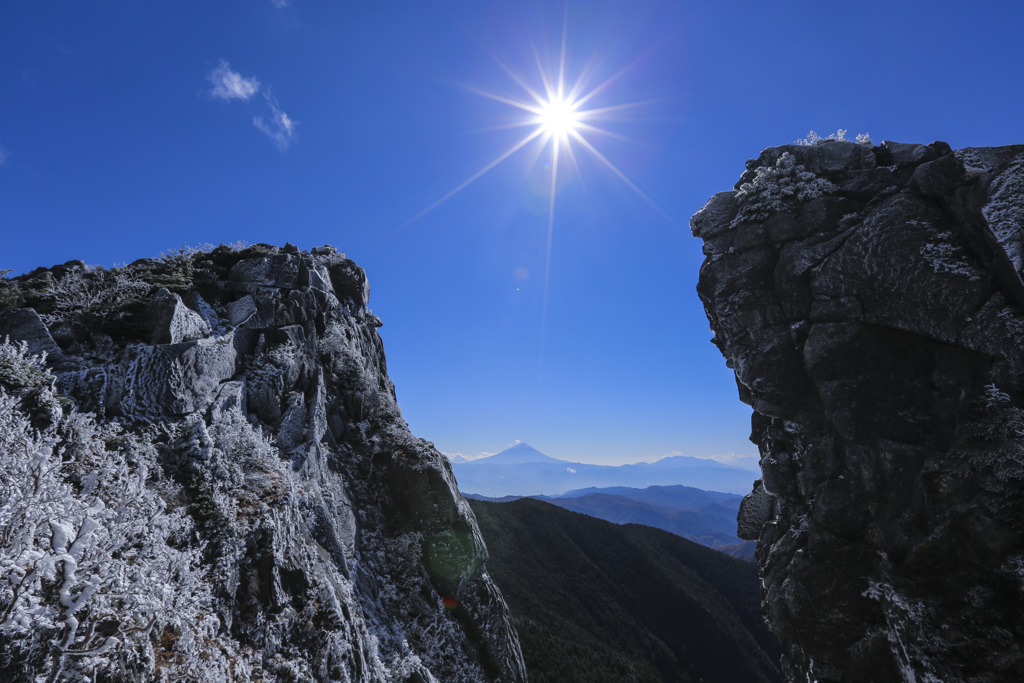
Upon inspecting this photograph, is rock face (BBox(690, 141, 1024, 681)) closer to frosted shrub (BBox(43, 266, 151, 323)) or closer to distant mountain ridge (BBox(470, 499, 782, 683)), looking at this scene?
frosted shrub (BBox(43, 266, 151, 323))

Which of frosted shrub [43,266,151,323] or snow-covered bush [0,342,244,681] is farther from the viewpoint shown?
frosted shrub [43,266,151,323]

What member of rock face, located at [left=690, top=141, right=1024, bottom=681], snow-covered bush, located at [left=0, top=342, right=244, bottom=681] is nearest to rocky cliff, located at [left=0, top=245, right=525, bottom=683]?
snow-covered bush, located at [left=0, top=342, right=244, bottom=681]

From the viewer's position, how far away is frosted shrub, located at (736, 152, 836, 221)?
25.5m

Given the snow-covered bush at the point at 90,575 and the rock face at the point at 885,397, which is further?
the rock face at the point at 885,397

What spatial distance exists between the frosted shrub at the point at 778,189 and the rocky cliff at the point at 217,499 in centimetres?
2615

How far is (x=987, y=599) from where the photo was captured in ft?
52.3

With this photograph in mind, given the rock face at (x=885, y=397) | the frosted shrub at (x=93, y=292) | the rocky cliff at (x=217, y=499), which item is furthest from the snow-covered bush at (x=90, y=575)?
the rock face at (x=885, y=397)

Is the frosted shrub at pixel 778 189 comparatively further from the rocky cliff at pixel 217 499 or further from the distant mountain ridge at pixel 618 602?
the distant mountain ridge at pixel 618 602

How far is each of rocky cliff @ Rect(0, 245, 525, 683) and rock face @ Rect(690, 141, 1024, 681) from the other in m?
17.3

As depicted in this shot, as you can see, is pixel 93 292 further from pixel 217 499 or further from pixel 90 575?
pixel 90 575

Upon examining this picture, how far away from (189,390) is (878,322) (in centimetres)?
3150

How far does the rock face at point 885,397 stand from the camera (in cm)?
1675

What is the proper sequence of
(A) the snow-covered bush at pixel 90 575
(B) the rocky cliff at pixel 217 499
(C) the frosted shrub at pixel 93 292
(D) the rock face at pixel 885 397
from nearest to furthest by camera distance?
(A) the snow-covered bush at pixel 90 575 < (B) the rocky cliff at pixel 217 499 < (C) the frosted shrub at pixel 93 292 < (D) the rock face at pixel 885 397

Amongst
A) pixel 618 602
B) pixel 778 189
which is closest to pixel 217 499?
pixel 778 189
